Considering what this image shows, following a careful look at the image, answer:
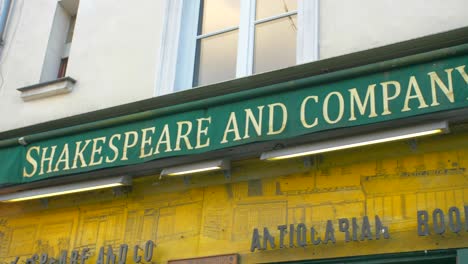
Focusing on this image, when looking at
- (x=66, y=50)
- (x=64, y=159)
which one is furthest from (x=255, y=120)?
(x=66, y=50)

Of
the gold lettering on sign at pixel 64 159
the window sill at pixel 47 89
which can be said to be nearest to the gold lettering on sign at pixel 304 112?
the gold lettering on sign at pixel 64 159

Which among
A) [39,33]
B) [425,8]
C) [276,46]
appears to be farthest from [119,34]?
[425,8]

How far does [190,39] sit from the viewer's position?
961 centimetres

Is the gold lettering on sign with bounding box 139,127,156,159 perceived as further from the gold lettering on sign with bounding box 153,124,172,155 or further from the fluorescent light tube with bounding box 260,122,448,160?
the fluorescent light tube with bounding box 260,122,448,160

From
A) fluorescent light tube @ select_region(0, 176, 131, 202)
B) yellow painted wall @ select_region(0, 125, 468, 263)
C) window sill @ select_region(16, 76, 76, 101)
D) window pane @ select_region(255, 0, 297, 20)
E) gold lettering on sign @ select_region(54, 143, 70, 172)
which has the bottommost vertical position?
yellow painted wall @ select_region(0, 125, 468, 263)

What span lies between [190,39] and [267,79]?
198cm

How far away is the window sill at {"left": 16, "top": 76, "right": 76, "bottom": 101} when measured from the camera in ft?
32.5

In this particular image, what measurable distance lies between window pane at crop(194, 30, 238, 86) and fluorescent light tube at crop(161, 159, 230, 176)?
1.49 metres

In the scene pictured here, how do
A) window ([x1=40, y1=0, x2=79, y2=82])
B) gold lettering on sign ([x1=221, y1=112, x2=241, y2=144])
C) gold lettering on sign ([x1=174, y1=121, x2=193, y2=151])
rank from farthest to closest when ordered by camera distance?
window ([x1=40, y1=0, x2=79, y2=82]), gold lettering on sign ([x1=174, y1=121, x2=193, y2=151]), gold lettering on sign ([x1=221, y1=112, x2=241, y2=144])

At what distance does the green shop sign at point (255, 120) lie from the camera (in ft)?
22.3

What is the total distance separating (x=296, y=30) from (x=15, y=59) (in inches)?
176

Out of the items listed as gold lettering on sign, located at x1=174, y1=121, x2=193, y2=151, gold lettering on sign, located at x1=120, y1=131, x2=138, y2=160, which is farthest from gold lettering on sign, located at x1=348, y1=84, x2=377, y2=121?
gold lettering on sign, located at x1=120, y1=131, x2=138, y2=160

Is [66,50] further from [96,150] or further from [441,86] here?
[441,86]

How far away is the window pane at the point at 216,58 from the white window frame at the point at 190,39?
89 millimetres
